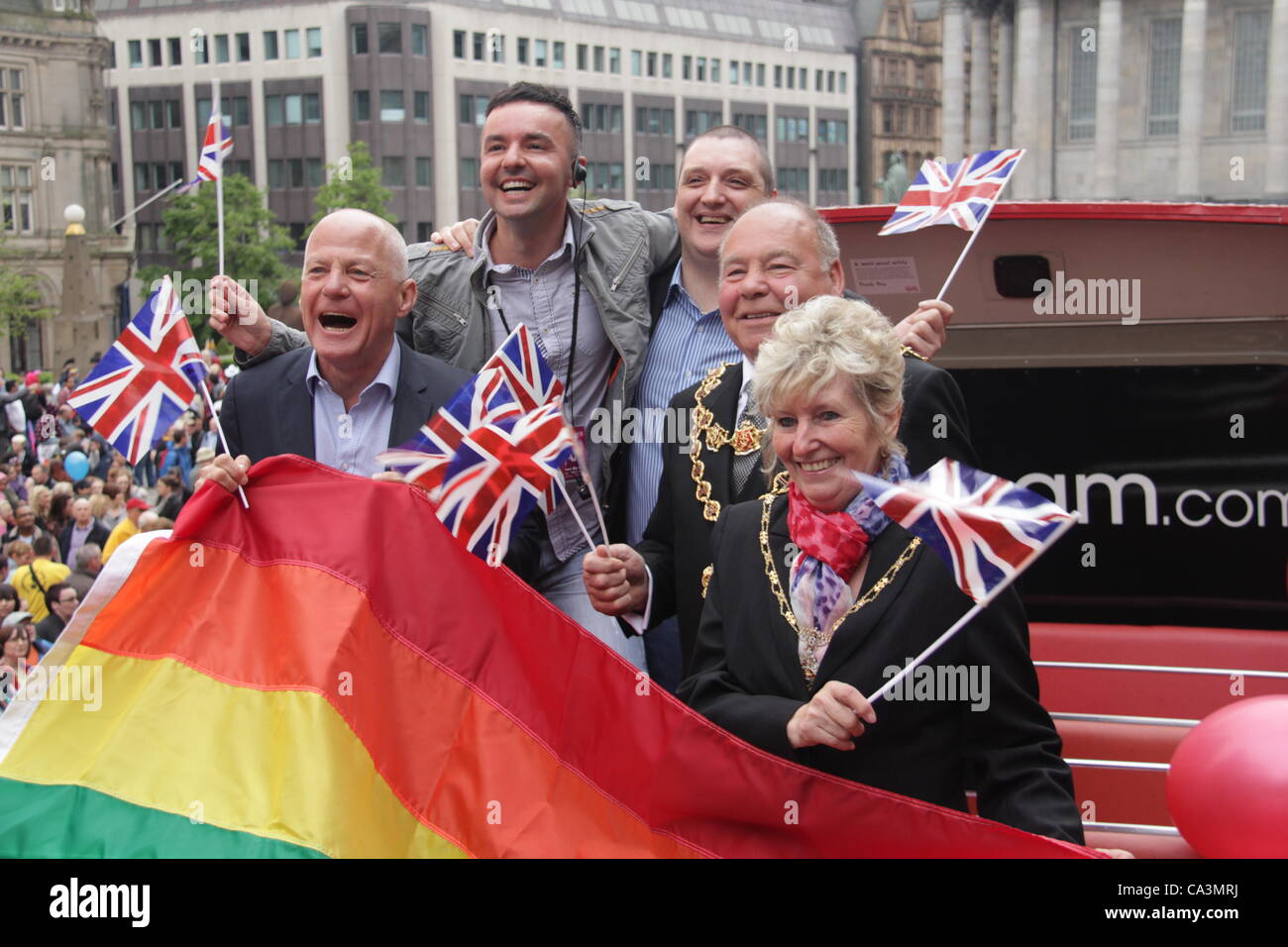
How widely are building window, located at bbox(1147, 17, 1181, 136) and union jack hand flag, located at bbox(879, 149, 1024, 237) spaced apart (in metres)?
69.0

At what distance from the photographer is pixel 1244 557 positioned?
20.7 feet

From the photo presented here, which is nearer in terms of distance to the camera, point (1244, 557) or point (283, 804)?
point (283, 804)

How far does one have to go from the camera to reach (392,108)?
3226 inches

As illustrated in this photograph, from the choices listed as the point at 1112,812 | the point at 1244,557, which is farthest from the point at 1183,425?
the point at 1112,812

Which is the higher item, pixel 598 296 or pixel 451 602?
pixel 598 296

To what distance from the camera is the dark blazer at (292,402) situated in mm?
5082

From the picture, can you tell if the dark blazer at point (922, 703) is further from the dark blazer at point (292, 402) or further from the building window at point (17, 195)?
the building window at point (17, 195)

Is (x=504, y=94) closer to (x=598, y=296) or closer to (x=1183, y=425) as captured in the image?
(x=598, y=296)

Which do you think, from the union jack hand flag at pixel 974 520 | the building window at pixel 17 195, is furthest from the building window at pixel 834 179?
the union jack hand flag at pixel 974 520

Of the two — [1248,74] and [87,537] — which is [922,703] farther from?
[1248,74]

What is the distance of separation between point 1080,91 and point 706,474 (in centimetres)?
7349

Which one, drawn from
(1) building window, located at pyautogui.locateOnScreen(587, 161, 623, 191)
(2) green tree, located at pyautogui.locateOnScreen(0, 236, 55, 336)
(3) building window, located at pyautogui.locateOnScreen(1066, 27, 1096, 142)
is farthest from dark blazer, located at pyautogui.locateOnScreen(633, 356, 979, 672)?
(1) building window, located at pyautogui.locateOnScreen(587, 161, 623, 191)

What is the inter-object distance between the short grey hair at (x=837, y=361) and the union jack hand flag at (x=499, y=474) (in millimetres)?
889

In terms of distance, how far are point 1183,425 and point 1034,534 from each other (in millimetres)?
3351
